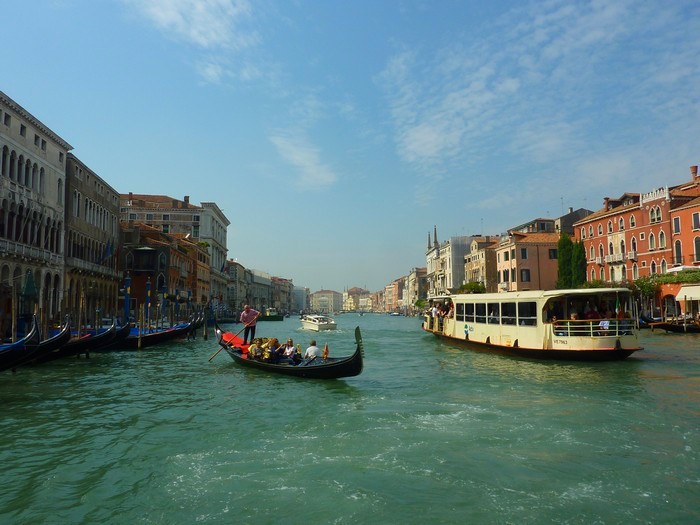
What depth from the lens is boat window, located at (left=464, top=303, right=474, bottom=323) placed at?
61.4 ft

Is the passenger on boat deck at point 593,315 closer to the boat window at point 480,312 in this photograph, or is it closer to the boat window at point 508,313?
the boat window at point 508,313

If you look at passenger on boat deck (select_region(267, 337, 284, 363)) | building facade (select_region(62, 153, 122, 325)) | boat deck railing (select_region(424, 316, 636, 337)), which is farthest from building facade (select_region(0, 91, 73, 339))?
boat deck railing (select_region(424, 316, 636, 337))

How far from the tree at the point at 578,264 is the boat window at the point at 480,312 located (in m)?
21.1

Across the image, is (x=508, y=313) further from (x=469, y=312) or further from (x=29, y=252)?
(x=29, y=252)

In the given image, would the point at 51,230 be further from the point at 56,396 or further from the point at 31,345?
the point at 56,396

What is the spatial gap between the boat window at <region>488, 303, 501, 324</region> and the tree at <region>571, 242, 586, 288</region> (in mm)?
21957

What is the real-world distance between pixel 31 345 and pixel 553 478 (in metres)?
11.4

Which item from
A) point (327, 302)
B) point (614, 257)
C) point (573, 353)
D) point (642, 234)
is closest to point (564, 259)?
point (614, 257)

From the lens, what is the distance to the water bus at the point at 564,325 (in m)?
13.7

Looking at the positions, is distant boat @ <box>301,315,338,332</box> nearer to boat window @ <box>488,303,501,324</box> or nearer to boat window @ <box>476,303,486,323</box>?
boat window @ <box>476,303,486,323</box>

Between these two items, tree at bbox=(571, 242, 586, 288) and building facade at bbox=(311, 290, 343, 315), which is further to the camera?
building facade at bbox=(311, 290, 343, 315)

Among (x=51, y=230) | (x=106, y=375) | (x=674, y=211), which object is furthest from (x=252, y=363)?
(x=674, y=211)

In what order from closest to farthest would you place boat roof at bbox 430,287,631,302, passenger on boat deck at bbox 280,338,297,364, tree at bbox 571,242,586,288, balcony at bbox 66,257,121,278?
passenger on boat deck at bbox 280,338,297,364
boat roof at bbox 430,287,631,302
balcony at bbox 66,257,121,278
tree at bbox 571,242,586,288

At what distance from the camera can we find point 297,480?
5383 mm
